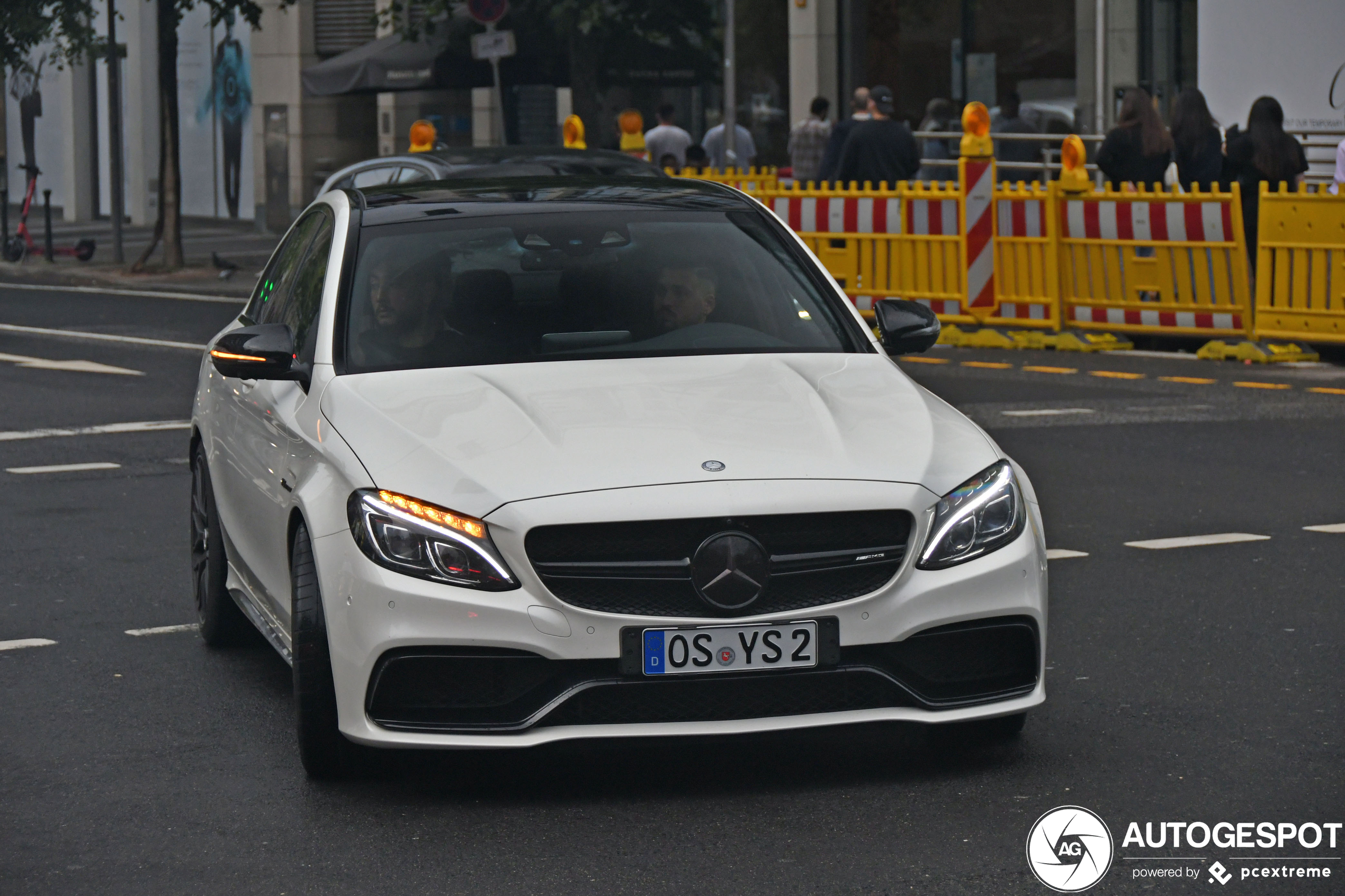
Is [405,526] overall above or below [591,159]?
below

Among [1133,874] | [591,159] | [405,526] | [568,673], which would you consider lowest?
[1133,874]

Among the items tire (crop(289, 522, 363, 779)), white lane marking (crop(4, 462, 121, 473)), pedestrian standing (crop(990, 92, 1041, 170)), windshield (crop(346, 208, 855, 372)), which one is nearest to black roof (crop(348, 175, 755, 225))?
windshield (crop(346, 208, 855, 372))

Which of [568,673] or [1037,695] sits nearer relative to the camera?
[568,673]

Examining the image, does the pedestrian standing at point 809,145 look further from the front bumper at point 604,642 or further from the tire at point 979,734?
the front bumper at point 604,642

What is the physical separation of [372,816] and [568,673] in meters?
0.58

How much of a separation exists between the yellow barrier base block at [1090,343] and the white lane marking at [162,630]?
10.4 meters

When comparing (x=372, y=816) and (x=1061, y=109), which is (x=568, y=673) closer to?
(x=372, y=816)

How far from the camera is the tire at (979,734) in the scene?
219 inches

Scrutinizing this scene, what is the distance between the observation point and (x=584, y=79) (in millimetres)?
25469

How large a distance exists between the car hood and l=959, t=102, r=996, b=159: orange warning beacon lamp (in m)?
11.5

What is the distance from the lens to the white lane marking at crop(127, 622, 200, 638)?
730 cm

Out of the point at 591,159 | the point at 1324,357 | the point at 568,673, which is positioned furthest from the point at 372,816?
the point at 1324,357

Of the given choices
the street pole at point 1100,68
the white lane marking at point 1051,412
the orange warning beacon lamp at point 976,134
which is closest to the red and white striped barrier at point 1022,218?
the orange warning beacon lamp at point 976,134

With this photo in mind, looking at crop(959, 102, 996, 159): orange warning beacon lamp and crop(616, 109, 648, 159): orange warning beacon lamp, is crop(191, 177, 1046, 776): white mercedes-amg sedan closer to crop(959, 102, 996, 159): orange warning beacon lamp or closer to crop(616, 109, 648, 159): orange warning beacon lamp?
crop(959, 102, 996, 159): orange warning beacon lamp
